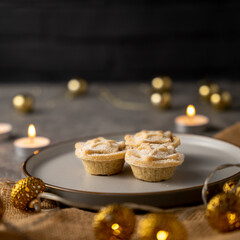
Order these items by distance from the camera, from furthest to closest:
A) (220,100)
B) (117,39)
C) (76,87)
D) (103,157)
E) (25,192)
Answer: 1. (117,39)
2. (76,87)
3. (220,100)
4. (103,157)
5. (25,192)

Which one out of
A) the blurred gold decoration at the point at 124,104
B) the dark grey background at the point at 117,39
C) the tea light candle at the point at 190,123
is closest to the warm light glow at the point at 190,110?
the tea light candle at the point at 190,123

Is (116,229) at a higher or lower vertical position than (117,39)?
lower

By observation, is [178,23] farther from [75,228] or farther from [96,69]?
[75,228]

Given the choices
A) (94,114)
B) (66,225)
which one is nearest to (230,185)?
(66,225)

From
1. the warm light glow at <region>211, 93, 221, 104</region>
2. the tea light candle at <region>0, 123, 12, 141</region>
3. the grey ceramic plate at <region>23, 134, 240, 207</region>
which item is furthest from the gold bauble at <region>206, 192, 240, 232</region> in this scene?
the warm light glow at <region>211, 93, 221, 104</region>

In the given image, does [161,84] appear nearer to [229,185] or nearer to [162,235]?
[229,185]

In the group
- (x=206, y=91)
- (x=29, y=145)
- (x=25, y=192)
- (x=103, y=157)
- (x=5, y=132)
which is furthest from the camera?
(x=206, y=91)

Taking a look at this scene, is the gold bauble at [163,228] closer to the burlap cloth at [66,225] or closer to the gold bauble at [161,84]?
the burlap cloth at [66,225]
